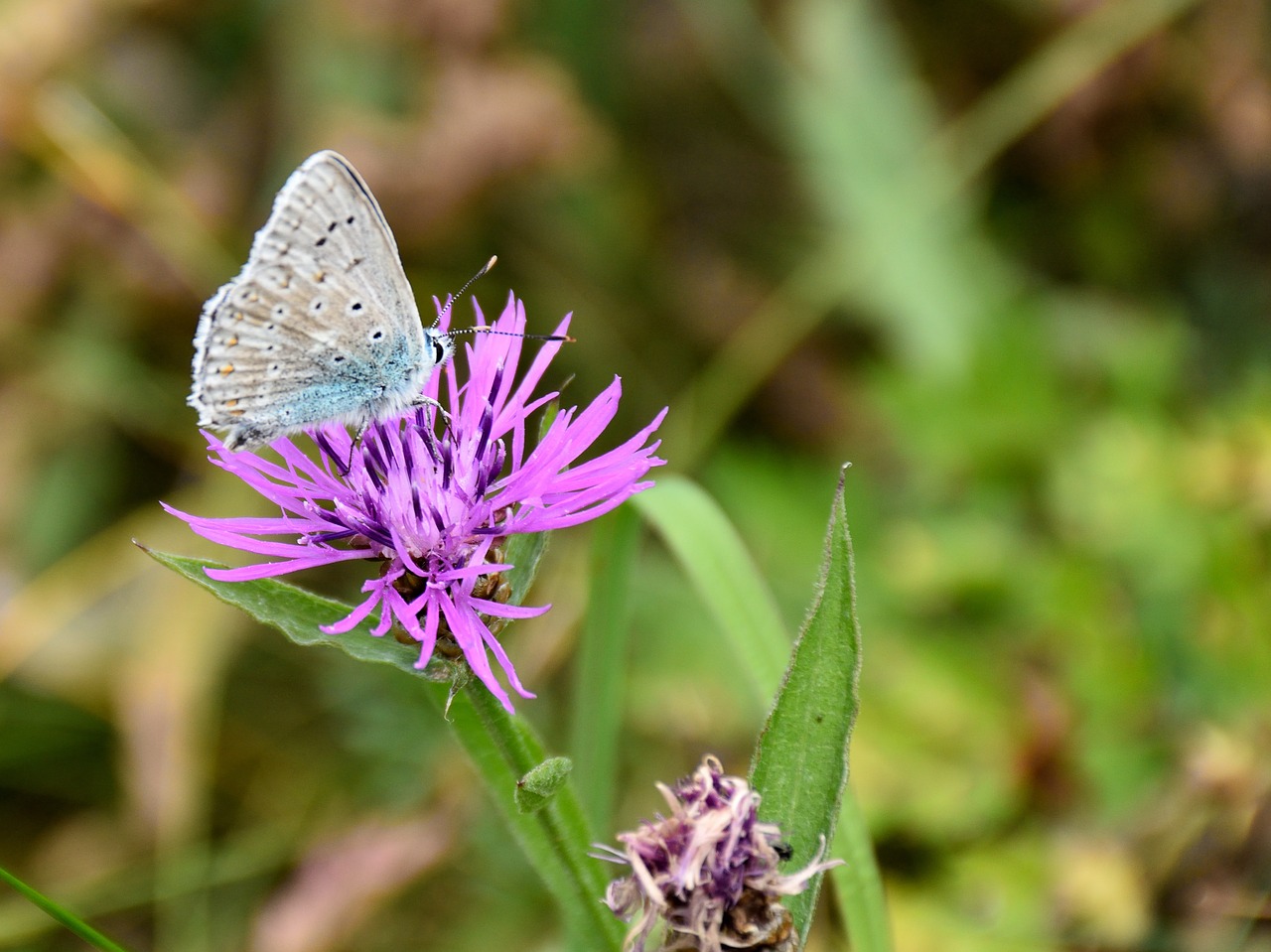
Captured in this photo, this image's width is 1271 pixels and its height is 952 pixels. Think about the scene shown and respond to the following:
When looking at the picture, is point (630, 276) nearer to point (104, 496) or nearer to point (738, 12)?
point (738, 12)

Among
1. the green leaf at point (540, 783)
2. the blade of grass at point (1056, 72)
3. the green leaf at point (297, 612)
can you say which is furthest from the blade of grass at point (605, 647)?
the blade of grass at point (1056, 72)

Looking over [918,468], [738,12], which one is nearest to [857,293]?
[918,468]

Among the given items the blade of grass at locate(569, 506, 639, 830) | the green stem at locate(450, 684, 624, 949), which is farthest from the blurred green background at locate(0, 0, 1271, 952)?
the green stem at locate(450, 684, 624, 949)

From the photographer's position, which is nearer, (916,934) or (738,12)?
(916,934)

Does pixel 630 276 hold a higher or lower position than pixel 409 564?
higher

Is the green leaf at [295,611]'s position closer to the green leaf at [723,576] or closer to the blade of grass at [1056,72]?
the green leaf at [723,576]

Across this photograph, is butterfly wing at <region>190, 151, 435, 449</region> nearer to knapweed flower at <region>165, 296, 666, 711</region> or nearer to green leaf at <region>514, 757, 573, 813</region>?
knapweed flower at <region>165, 296, 666, 711</region>

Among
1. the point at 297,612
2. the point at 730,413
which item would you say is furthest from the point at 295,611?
the point at 730,413
